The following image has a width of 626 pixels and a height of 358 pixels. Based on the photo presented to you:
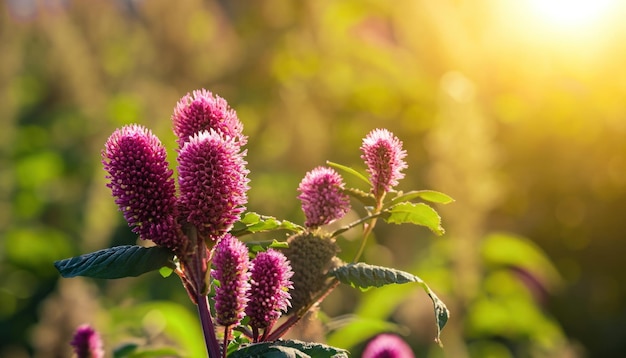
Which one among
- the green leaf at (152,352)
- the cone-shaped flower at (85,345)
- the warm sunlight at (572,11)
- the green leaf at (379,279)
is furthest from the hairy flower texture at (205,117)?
the warm sunlight at (572,11)

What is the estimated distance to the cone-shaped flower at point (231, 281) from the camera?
108cm

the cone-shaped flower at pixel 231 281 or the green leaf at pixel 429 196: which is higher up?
the green leaf at pixel 429 196

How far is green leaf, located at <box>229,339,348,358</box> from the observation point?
41.1 inches

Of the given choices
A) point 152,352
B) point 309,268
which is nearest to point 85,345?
point 152,352

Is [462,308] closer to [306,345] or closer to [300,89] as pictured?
[300,89]

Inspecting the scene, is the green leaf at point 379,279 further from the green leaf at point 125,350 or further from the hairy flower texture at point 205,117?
the green leaf at point 125,350

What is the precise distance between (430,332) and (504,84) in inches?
86.3

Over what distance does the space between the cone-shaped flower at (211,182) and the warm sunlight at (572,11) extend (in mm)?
4405

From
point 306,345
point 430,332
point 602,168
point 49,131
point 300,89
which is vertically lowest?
point 306,345

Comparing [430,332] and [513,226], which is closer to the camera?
[430,332]

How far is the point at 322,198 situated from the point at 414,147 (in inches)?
160

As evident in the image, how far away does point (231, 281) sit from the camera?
1077mm

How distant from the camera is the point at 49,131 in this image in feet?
24.2

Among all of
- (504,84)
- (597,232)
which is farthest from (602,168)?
(504,84)
